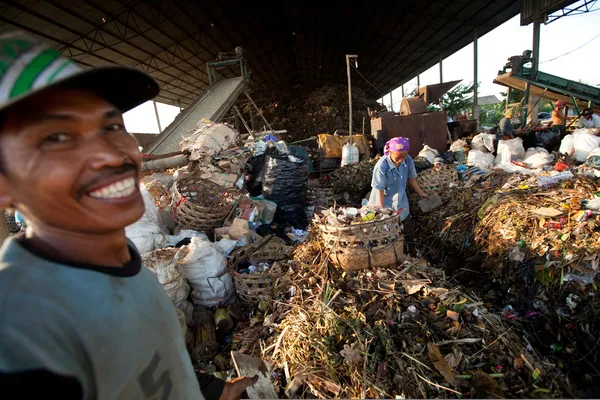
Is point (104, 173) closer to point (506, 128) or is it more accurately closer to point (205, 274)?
point (205, 274)

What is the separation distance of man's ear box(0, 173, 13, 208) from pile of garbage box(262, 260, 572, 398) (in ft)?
5.81

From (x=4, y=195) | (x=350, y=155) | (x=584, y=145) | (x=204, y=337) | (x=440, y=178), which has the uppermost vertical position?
(x=4, y=195)

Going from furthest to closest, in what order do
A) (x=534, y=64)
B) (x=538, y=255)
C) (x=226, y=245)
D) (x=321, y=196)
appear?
1. (x=534, y=64)
2. (x=321, y=196)
3. (x=226, y=245)
4. (x=538, y=255)

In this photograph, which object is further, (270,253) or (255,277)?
(270,253)

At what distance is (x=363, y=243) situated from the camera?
2.53 metres

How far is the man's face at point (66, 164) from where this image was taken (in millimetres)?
587

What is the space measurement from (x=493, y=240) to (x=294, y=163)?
116 inches

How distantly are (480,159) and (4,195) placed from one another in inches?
259

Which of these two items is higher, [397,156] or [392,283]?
[397,156]

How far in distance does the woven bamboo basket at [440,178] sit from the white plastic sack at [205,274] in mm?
3858

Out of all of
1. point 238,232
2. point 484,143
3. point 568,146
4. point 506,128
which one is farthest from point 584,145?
point 238,232

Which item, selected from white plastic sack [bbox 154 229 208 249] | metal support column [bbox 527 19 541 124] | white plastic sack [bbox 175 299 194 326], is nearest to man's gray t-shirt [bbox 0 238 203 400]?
white plastic sack [bbox 175 299 194 326]

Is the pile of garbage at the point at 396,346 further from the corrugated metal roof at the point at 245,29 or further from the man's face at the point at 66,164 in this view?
the corrugated metal roof at the point at 245,29

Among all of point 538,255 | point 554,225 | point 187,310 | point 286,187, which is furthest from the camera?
point 286,187
